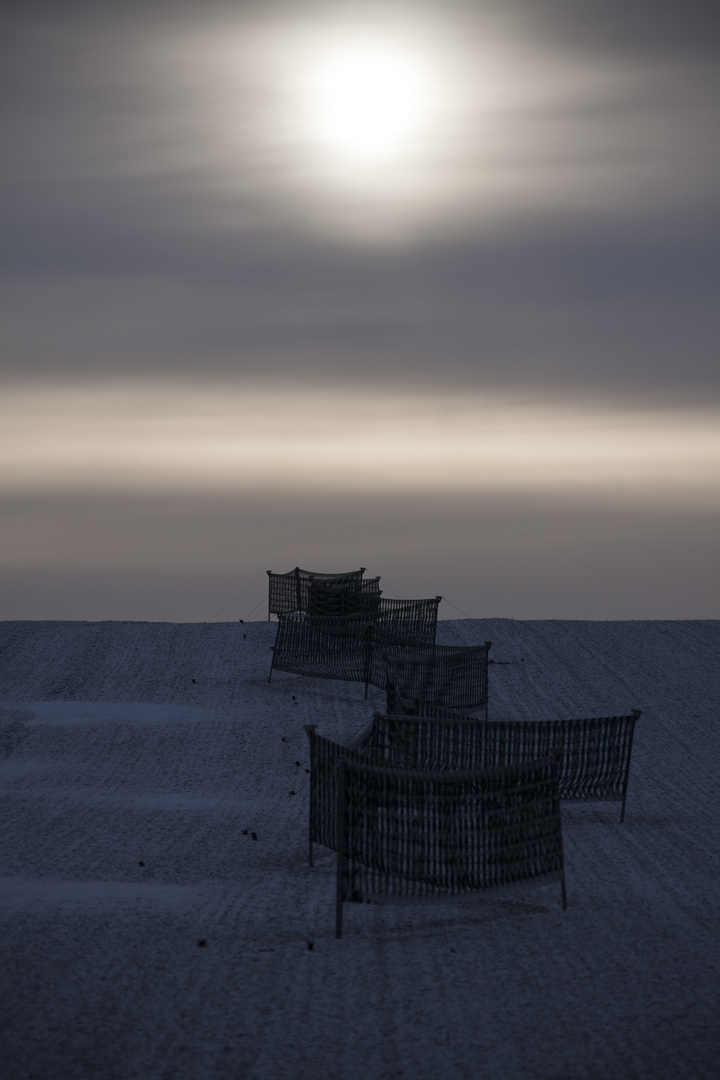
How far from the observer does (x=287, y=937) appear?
763 cm

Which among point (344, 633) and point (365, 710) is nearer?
point (365, 710)

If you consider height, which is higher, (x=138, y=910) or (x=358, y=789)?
(x=358, y=789)

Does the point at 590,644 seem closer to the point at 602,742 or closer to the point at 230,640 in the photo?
the point at 230,640

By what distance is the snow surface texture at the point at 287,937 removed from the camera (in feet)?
19.1

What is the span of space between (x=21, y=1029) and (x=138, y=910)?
2.09m

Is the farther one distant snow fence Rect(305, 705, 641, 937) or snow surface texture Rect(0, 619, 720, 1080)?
distant snow fence Rect(305, 705, 641, 937)

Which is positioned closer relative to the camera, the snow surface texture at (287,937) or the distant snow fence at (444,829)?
the snow surface texture at (287,937)

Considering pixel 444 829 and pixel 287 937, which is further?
pixel 444 829

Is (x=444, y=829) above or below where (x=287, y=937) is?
above

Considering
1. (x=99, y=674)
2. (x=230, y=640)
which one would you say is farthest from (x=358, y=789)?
(x=230, y=640)

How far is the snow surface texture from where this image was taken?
582 centimetres

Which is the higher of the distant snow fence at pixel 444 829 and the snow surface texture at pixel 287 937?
the distant snow fence at pixel 444 829

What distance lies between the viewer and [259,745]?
15.2 metres

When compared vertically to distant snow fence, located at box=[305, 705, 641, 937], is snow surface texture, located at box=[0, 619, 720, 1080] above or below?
below
